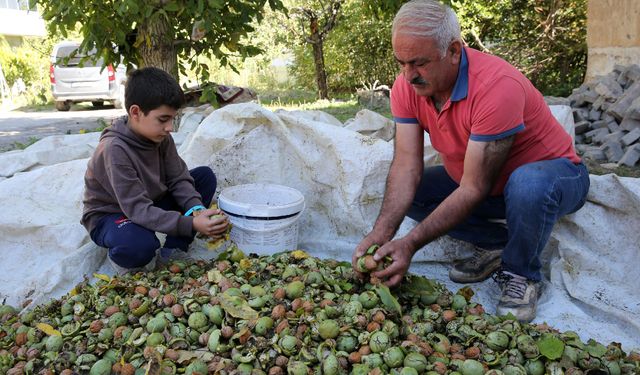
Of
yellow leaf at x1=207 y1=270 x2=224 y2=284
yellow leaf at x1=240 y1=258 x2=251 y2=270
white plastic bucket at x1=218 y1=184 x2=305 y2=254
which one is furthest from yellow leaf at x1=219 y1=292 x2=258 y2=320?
white plastic bucket at x1=218 y1=184 x2=305 y2=254

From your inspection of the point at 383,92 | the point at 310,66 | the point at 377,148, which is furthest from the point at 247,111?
the point at 310,66

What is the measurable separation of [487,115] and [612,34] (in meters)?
6.22

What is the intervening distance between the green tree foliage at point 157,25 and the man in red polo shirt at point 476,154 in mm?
2110

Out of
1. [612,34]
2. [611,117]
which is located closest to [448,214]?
[611,117]

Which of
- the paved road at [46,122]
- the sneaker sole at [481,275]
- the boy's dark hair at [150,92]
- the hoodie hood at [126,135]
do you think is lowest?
the sneaker sole at [481,275]

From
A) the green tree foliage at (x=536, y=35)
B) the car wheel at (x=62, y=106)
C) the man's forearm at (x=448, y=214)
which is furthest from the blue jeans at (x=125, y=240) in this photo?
the car wheel at (x=62, y=106)

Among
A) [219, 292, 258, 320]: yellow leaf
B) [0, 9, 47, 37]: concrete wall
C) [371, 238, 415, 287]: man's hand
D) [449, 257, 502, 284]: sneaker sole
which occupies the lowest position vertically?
[449, 257, 502, 284]: sneaker sole

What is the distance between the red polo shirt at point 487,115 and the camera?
2396 mm

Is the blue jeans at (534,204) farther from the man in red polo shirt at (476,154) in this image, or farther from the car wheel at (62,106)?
the car wheel at (62,106)

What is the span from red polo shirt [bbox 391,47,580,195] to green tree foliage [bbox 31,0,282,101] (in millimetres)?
2050

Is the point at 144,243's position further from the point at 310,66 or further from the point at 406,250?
the point at 310,66

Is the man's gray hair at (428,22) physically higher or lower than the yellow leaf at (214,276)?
higher

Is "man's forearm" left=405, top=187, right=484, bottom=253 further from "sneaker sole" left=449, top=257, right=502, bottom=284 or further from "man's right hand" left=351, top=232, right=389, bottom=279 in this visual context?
"sneaker sole" left=449, top=257, right=502, bottom=284

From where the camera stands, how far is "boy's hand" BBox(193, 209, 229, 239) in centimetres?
278
